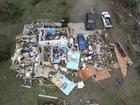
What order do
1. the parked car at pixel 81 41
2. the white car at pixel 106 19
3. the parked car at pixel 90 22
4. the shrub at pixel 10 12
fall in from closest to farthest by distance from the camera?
the parked car at pixel 81 41
the parked car at pixel 90 22
the white car at pixel 106 19
the shrub at pixel 10 12

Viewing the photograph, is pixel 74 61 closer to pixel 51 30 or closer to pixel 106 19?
pixel 51 30

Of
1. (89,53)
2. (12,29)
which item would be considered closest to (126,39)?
(89,53)

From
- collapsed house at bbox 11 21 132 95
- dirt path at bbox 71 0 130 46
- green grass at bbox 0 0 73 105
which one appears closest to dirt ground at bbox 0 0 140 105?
green grass at bbox 0 0 73 105

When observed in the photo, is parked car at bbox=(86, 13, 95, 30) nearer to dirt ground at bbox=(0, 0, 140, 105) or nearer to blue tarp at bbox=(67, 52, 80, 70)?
blue tarp at bbox=(67, 52, 80, 70)

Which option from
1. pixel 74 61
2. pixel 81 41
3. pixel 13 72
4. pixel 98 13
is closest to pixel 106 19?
pixel 98 13

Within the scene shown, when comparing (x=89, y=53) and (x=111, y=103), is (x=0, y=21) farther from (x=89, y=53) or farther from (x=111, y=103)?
(x=111, y=103)

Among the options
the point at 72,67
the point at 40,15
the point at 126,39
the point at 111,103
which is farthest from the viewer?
the point at 40,15

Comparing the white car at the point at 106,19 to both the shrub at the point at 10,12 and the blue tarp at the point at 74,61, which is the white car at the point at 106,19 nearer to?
the blue tarp at the point at 74,61

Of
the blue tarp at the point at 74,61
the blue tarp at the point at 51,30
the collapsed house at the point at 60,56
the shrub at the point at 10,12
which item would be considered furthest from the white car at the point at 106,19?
the shrub at the point at 10,12
